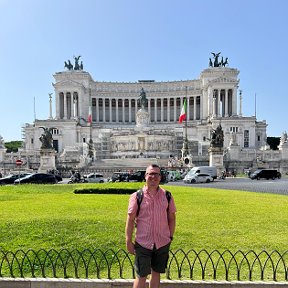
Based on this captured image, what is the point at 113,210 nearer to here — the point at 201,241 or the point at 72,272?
the point at 201,241

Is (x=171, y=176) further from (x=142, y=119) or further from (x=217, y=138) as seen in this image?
(x=142, y=119)

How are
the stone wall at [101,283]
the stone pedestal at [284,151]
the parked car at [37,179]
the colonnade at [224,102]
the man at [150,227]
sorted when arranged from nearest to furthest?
the man at [150,227], the stone wall at [101,283], the parked car at [37,179], the stone pedestal at [284,151], the colonnade at [224,102]

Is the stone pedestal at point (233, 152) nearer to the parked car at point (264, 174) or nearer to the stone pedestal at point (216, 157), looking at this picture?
the stone pedestal at point (216, 157)

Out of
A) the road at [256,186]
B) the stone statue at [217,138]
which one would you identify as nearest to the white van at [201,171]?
the road at [256,186]

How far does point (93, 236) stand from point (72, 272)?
2412 millimetres

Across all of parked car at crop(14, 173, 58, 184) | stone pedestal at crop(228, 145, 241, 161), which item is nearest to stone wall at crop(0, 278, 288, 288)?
parked car at crop(14, 173, 58, 184)

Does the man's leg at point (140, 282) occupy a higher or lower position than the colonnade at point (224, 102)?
lower

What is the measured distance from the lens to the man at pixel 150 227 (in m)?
6.46

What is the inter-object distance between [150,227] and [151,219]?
0.14m

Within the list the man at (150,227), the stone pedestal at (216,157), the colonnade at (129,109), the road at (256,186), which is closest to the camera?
the man at (150,227)

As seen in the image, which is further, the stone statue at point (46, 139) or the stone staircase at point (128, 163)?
the stone staircase at point (128, 163)

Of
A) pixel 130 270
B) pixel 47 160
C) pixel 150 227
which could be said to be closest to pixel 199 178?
pixel 47 160

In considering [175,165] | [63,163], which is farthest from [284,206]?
[63,163]

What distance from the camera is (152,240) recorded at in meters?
6.48
